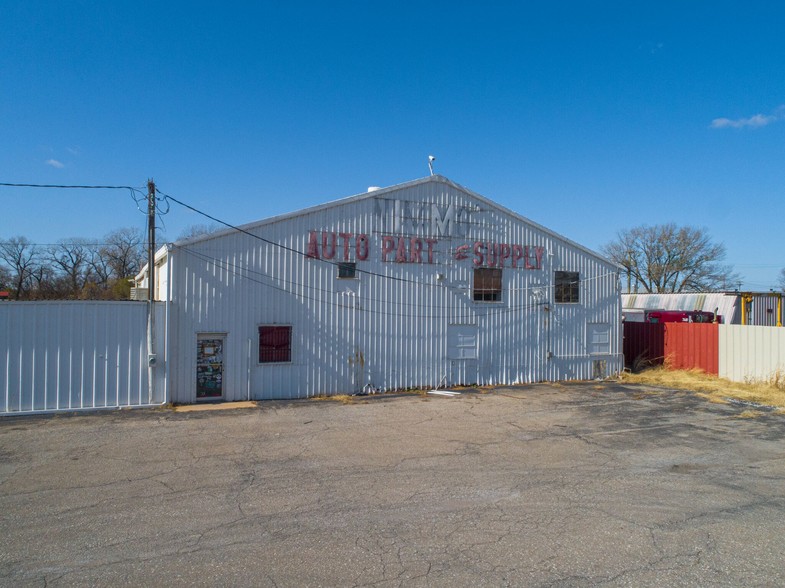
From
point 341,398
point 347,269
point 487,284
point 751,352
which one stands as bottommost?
point 341,398

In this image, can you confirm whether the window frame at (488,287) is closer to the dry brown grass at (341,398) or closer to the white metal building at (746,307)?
the dry brown grass at (341,398)

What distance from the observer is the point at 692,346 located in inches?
829

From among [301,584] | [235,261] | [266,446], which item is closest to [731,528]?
[301,584]

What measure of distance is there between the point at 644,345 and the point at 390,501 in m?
19.3

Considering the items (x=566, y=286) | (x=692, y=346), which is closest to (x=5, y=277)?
(x=566, y=286)

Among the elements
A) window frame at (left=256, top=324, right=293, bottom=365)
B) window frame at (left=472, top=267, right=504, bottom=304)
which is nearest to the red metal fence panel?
window frame at (left=472, top=267, right=504, bottom=304)

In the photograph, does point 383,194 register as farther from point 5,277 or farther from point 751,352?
point 5,277

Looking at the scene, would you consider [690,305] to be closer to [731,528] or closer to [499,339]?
[499,339]

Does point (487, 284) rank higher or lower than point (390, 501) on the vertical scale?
higher

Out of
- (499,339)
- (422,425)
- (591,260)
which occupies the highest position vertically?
(591,260)

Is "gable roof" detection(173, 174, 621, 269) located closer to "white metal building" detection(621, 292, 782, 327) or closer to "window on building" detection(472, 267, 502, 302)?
"window on building" detection(472, 267, 502, 302)

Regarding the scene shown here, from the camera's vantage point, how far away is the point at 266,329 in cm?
1588

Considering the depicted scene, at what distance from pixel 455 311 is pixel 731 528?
1255 cm

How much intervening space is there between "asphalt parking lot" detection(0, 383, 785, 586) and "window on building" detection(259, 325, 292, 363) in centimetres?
310
